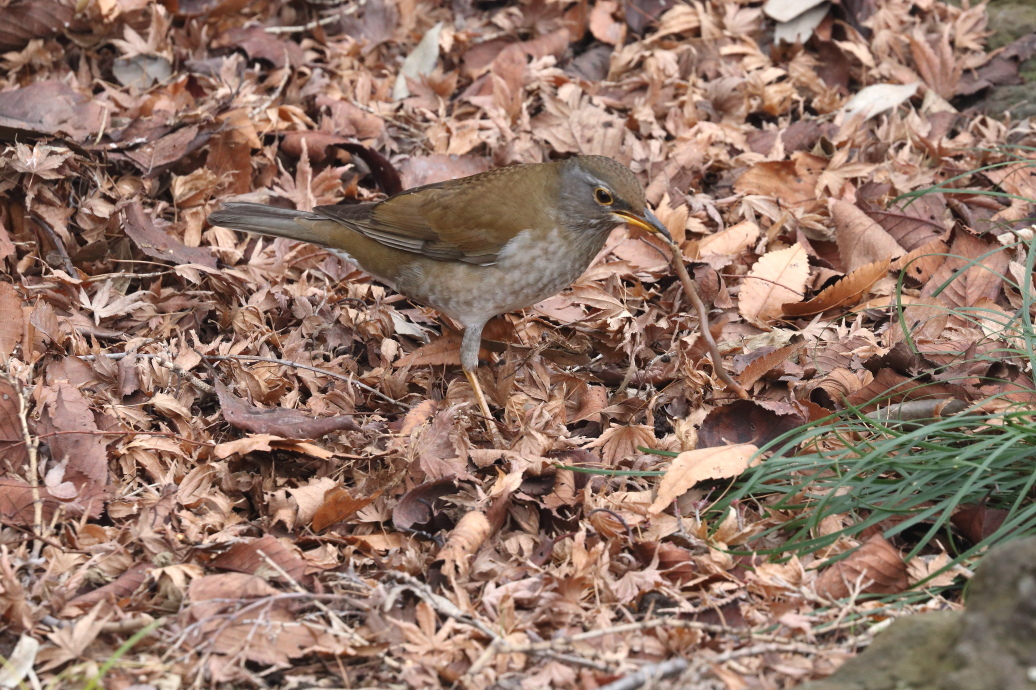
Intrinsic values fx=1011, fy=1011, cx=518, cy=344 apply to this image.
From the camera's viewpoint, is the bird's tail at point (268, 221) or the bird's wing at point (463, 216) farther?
the bird's tail at point (268, 221)

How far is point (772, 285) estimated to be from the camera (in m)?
5.88

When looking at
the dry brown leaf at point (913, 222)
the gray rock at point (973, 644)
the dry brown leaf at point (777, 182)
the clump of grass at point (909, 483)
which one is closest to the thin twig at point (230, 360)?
the clump of grass at point (909, 483)

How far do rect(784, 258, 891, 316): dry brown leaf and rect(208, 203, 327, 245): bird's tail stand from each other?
2.80m

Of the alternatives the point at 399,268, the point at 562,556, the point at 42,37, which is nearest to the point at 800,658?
the point at 562,556

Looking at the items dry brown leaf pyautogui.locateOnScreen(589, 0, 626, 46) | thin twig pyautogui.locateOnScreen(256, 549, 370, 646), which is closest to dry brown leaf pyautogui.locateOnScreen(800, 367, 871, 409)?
A: thin twig pyautogui.locateOnScreen(256, 549, 370, 646)

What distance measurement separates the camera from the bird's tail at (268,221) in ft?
19.0

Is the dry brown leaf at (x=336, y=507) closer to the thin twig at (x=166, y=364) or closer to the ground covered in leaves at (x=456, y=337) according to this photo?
the ground covered in leaves at (x=456, y=337)

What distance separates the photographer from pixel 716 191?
695 cm

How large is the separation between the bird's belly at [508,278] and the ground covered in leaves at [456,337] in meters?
0.36

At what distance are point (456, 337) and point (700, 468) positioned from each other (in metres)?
2.03

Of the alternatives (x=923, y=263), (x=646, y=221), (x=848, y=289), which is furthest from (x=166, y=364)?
(x=923, y=263)

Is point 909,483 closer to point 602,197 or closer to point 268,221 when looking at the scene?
point 602,197

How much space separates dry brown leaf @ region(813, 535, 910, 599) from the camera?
3.79 m

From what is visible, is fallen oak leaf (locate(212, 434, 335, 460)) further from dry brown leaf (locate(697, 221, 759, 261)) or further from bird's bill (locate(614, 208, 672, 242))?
dry brown leaf (locate(697, 221, 759, 261))
